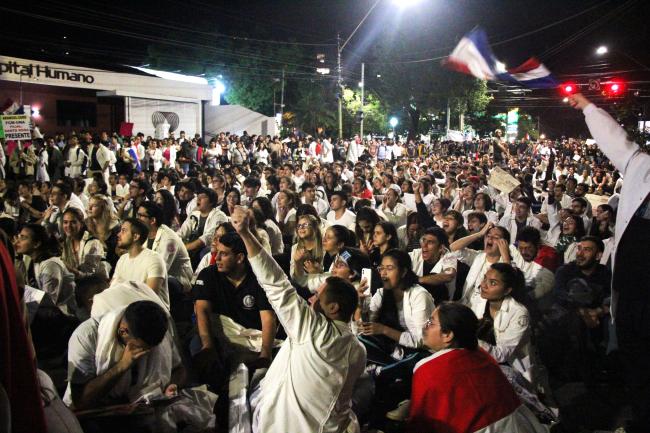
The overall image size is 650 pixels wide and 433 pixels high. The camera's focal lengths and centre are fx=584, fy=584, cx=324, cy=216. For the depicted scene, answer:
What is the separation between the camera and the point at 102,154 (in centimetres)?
1669

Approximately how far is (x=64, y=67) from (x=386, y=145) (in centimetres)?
1478

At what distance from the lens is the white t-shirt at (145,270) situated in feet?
16.1

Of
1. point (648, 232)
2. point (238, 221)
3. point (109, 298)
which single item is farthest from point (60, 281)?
point (648, 232)

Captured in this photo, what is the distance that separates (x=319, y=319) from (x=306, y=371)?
271mm

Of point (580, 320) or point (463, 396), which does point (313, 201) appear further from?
point (463, 396)

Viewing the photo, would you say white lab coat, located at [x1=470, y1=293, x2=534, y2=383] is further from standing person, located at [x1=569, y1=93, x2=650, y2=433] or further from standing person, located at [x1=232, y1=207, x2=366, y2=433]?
standing person, located at [x1=232, y1=207, x2=366, y2=433]

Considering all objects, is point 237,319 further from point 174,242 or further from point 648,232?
point 648,232

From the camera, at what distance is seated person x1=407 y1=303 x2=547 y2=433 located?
2877 millimetres

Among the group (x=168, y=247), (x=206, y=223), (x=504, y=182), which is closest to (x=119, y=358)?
(x=168, y=247)

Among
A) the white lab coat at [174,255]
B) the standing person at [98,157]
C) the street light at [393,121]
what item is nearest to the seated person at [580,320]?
the white lab coat at [174,255]

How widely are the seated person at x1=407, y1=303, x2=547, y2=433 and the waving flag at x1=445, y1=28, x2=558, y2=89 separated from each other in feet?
4.69

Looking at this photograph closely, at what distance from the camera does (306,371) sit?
118 inches

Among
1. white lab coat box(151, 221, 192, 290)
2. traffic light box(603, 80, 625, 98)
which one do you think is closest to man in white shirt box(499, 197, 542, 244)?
white lab coat box(151, 221, 192, 290)

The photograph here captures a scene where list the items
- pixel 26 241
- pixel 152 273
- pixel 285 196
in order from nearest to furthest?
pixel 152 273 → pixel 26 241 → pixel 285 196
